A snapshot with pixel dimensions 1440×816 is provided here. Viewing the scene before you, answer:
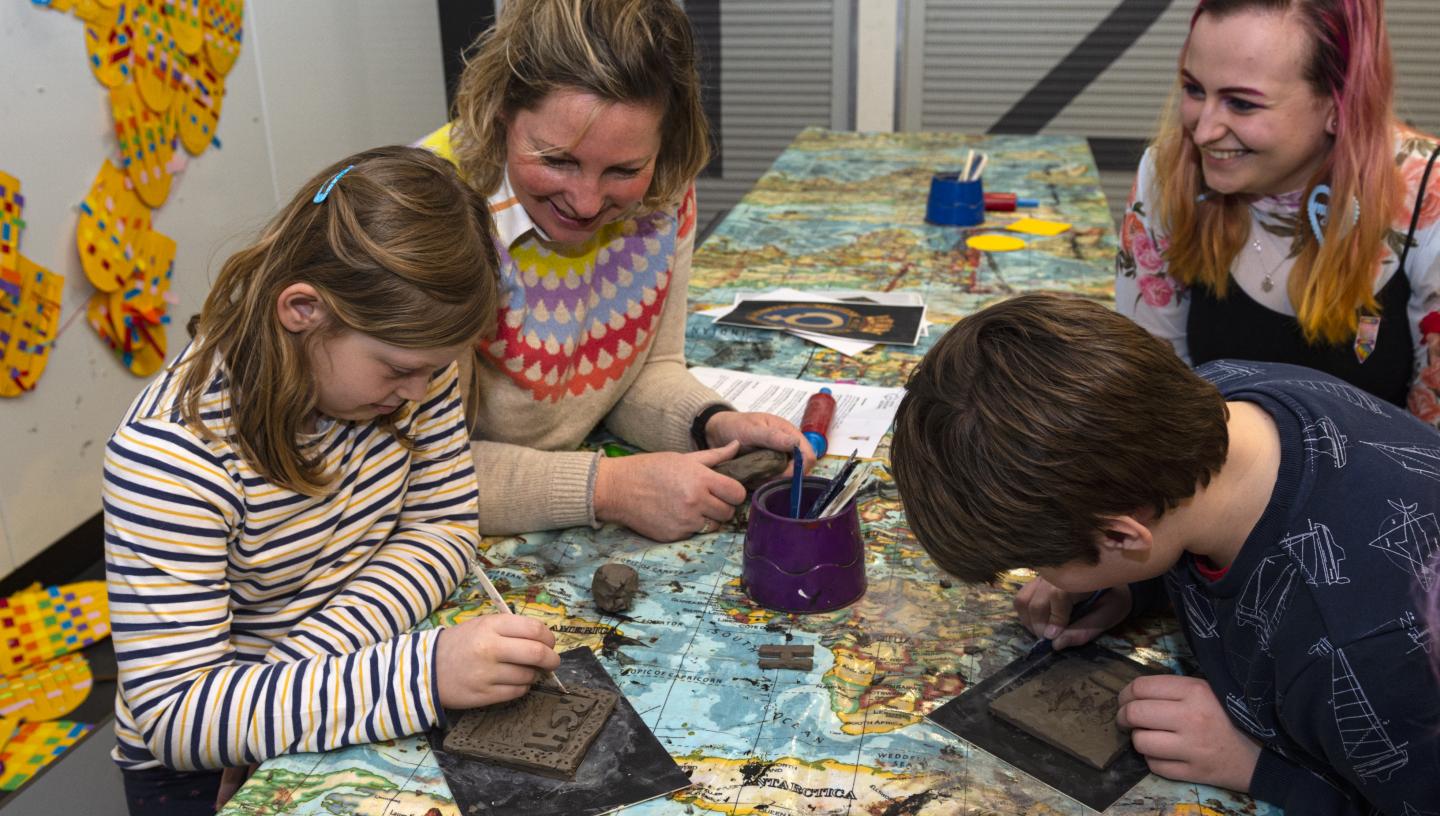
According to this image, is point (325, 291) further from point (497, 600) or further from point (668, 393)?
point (668, 393)

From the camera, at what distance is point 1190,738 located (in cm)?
99

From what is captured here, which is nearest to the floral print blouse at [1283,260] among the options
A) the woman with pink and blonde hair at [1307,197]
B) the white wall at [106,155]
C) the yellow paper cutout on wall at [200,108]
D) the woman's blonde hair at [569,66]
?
the woman with pink and blonde hair at [1307,197]

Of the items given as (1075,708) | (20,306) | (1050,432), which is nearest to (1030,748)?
(1075,708)

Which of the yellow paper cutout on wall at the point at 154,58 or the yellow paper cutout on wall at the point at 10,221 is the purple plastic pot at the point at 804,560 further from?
the yellow paper cutout on wall at the point at 154,58

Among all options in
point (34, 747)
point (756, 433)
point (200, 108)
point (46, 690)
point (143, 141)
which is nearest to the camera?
point (756, 433)

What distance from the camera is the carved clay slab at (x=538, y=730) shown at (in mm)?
1003

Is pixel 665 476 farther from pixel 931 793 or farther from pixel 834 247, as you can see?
pixel 834 247

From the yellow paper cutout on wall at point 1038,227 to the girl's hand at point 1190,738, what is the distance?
169cm

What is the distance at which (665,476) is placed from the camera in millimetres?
1424

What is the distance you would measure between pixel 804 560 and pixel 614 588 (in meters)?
0.21

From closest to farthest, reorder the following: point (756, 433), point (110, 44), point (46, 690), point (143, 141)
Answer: point (756, 433)
point (46, 690)
point (110, 44)
point (143, 141)

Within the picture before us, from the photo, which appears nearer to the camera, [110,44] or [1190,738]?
[1190,738]

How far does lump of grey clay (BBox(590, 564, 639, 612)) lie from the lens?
49.0 inches

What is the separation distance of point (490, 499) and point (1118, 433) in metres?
0.78
